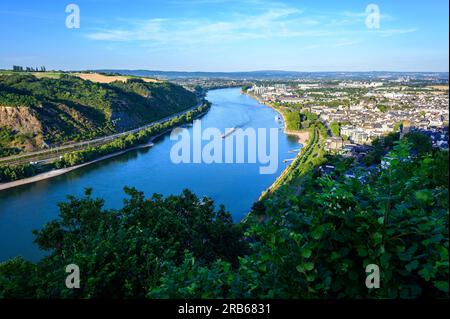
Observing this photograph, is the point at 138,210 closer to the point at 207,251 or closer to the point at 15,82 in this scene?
the point at 207,251

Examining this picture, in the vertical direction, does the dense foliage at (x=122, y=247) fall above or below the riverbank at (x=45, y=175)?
above

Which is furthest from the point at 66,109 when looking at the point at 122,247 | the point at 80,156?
the point at 122,247

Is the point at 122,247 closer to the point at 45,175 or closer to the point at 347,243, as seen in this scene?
the point at 347,243

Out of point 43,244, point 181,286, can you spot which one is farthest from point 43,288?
point 43,244

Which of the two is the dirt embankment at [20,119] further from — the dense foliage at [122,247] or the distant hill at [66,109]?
the dense foliage at [122,247]

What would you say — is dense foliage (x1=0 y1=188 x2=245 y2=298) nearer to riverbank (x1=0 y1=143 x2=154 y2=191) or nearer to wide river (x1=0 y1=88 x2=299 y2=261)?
wide river (x1=0 y1=88 x2=299 y2=261)

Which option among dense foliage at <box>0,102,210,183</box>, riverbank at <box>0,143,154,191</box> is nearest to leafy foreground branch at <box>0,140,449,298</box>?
riverbank at <box>0,143,154,191</box>

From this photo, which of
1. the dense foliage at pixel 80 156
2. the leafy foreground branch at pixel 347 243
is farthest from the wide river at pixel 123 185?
the leafy foreground branch at pixel 347 243
